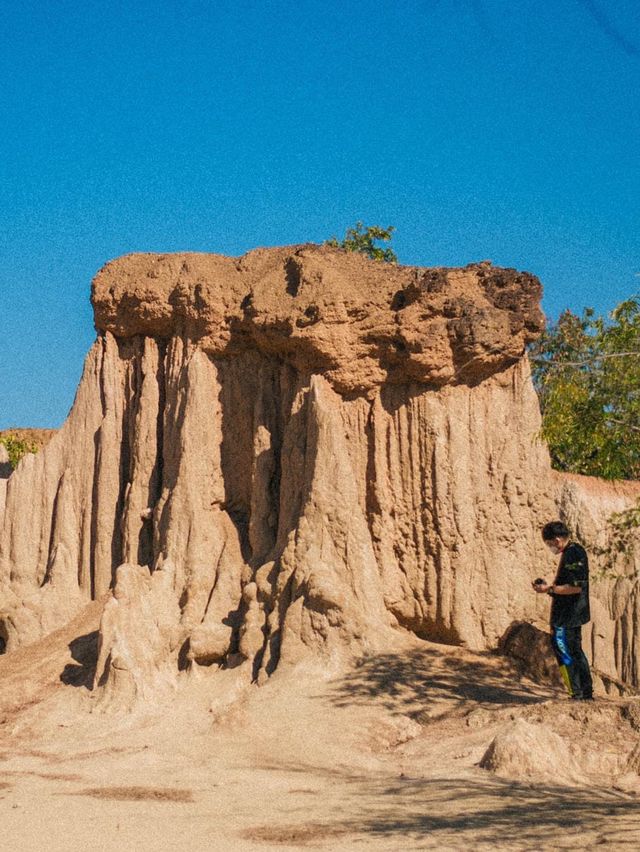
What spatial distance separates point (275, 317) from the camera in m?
21.1

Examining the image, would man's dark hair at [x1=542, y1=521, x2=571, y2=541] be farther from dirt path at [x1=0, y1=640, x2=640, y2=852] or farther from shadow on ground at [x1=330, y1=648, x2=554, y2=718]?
shadow on ground at [x1=330, y1=648, x2=554, y2=718]

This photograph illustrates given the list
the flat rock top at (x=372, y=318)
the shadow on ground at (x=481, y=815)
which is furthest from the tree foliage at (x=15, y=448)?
the shadow on ground at (x=481, y=815)

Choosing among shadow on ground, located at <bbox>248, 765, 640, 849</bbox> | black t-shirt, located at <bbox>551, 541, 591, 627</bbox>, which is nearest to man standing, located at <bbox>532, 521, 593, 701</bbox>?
black t-shirt, located at <bbox>551, 541, 591, 627</bbox>

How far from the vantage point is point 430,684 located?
17484mm

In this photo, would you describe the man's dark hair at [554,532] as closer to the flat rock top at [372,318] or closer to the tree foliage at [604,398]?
the tree foliage at [604,398]

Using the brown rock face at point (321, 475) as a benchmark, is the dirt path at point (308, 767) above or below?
below

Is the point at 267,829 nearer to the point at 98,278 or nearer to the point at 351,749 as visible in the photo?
the point at 351,749

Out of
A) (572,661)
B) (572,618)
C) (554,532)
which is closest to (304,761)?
(572,661)

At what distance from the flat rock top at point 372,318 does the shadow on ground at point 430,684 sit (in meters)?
4.21

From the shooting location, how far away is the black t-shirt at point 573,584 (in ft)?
49.5

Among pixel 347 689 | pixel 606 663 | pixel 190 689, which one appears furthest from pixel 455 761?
pixel 606 663

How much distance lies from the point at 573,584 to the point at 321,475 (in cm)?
526

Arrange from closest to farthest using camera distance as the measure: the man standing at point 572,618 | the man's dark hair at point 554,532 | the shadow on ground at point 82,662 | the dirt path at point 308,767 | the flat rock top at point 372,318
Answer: the dirt path at point 308,767 → the man standing at point 572,618 → the man's dark hair at point 554,532 → the flat rock top at point 372,318 → the shadow on ground at point 82,662

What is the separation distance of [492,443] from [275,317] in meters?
3.93
